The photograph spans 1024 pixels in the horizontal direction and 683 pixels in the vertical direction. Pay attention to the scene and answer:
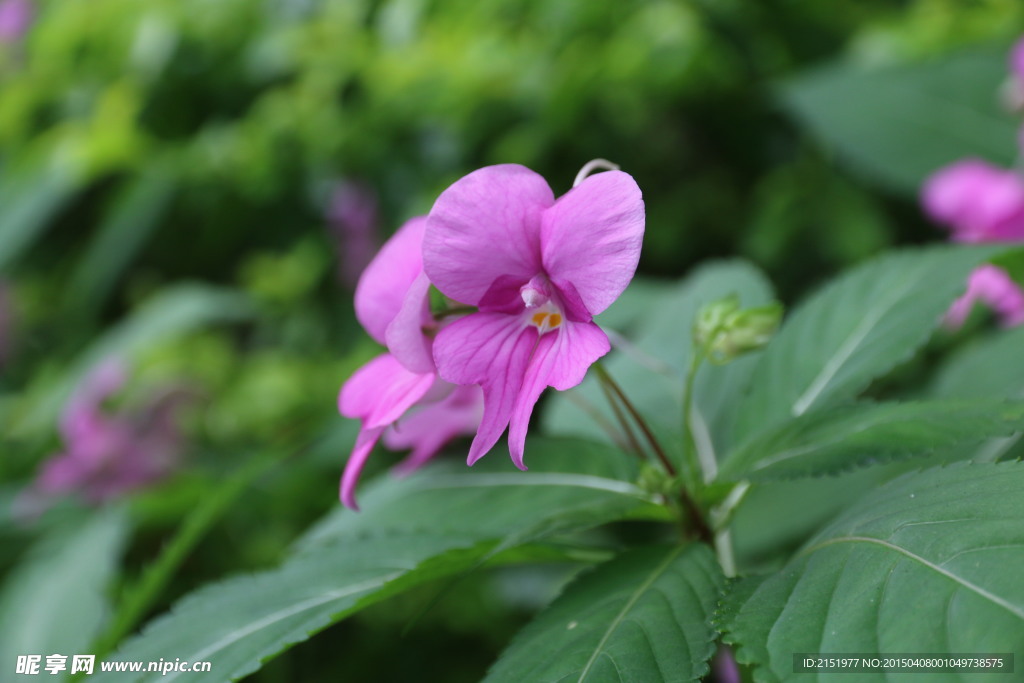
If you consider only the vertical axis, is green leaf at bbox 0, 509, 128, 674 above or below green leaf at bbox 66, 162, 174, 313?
below

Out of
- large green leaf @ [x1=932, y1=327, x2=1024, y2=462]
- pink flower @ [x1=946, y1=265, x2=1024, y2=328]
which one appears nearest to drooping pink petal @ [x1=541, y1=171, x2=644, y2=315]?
large green leaf @ [x1=932, y1=327, x2=1024, y2=462]

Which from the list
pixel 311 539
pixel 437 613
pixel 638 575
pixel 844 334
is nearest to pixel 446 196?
pixel 638 575

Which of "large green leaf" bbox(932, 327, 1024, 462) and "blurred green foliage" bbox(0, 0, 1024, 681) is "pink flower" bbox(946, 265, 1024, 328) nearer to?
"large green leaf" bbox(932, 327, 1024, 462)

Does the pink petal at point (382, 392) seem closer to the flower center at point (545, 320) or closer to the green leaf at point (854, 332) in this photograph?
the flower center at point (545, 320)

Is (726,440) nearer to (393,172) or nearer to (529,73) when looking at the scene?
(529,73)

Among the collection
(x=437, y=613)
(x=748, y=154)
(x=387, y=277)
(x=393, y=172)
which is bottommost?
(x=437, y=613)
